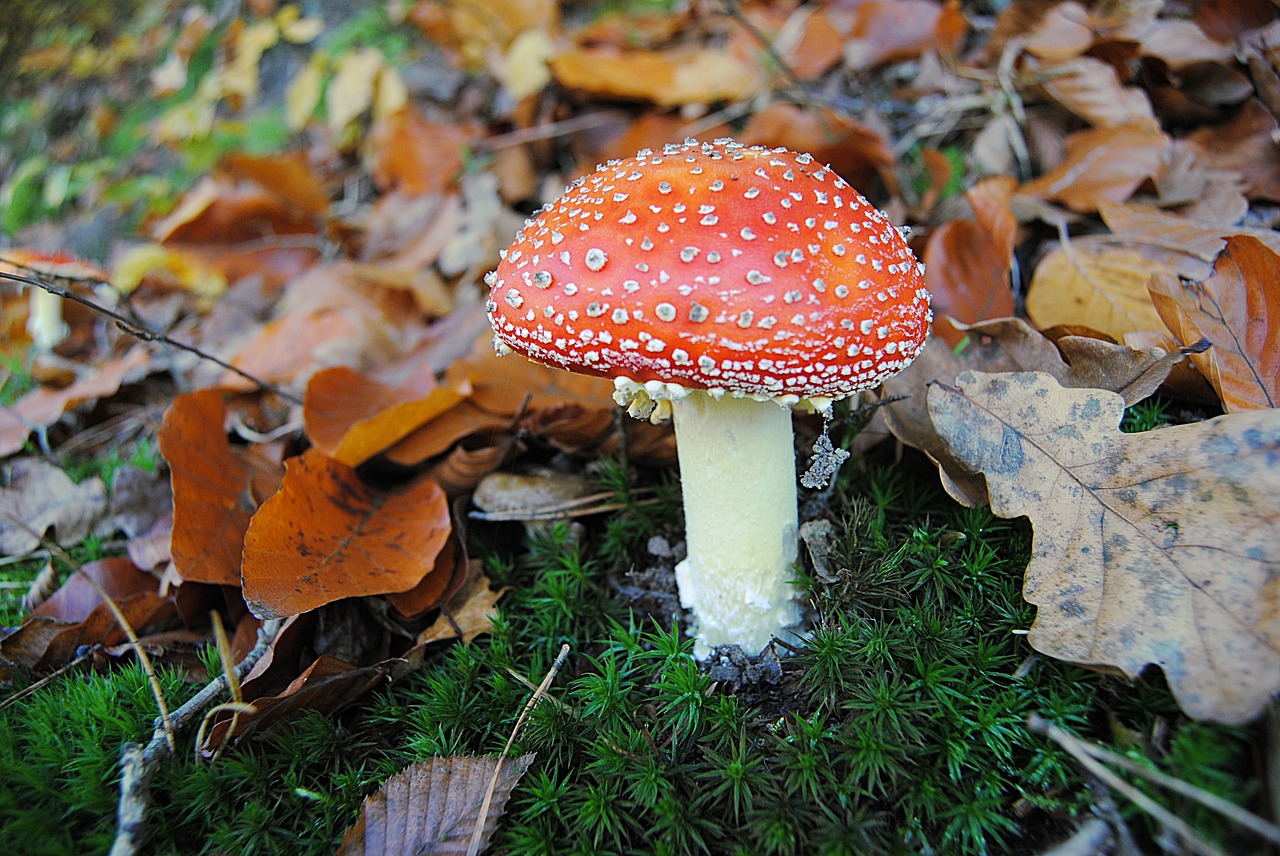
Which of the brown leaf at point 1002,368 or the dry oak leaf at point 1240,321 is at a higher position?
the dry oak leaf at point 1240,321

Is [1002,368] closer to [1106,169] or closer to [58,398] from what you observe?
[1106,169]

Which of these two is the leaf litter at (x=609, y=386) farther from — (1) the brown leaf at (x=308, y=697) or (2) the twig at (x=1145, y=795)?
(2) the twig at (x=1145, y=795)

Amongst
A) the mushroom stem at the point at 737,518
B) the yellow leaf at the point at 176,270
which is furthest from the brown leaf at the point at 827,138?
the yellow leaf at the point at 176,270

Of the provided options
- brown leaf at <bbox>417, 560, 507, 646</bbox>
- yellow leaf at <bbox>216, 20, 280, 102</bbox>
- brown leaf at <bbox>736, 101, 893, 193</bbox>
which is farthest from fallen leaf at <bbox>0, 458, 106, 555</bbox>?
yellow leaf at <bbox>216, 20, 280, 102</bbox>

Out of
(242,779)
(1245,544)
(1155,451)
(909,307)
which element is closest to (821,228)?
(909,307)

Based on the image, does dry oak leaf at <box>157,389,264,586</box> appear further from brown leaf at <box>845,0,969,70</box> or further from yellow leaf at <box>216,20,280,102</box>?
yellow leaf at <box>216,20,280,102</box>

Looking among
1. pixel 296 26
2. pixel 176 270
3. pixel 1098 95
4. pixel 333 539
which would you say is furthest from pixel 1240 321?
pixel 296 26

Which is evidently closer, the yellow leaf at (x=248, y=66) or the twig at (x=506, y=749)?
the twig at (x=506, y=749)

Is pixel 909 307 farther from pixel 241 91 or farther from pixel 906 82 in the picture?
pixel 241 91
